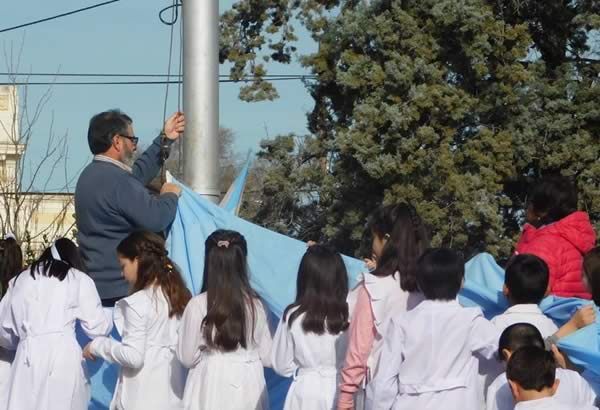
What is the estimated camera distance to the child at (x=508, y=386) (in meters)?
5.36

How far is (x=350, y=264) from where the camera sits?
719 cm

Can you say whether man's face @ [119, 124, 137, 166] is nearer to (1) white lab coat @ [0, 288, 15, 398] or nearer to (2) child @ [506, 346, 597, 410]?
(1) white lab coat @ [0, 288, 15, 398]

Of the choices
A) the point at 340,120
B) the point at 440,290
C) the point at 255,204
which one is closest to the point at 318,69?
the point at 340,120

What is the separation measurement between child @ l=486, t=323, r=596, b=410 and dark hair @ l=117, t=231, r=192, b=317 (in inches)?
77.2

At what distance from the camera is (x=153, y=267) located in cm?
651

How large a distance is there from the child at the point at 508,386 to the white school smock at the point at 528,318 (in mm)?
323

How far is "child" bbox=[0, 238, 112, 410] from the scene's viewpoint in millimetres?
6625

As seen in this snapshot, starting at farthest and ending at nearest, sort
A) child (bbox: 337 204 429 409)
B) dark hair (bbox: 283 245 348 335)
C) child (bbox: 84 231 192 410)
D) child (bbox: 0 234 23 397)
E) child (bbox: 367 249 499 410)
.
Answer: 1. child (bbox: 0 234 23 397)
2. child (bbox: 84 231 192 410)
3. dark hair (bbox: 283 245 348 335)
4. child (bbox: 337 204 429 409)
5. child (bbox: 367 249 499 410)

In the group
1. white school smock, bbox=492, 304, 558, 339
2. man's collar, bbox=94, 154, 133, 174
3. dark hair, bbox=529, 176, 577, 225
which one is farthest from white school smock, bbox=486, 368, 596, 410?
man's collar, bbox=94, 154, 133, 174

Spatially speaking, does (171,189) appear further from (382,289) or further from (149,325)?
(382,289)

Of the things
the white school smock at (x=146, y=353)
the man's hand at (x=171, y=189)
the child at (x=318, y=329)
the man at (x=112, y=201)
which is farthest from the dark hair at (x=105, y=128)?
the child at (x=318, y=329)

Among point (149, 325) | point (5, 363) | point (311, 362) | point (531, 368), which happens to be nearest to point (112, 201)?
point (149, 325)

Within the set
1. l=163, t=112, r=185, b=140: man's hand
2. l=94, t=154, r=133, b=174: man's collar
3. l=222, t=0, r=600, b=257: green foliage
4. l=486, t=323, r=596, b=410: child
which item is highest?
l=222, t=0, r=600, b=257: green foliage

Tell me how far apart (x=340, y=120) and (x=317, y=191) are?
1.36 m
